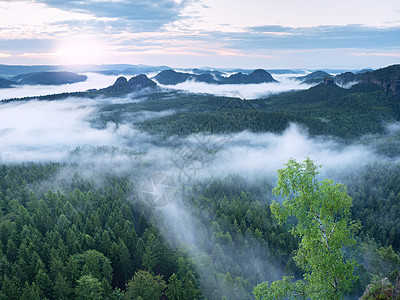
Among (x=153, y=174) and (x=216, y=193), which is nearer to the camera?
(x=216, y=193)

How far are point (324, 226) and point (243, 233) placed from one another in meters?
79.6

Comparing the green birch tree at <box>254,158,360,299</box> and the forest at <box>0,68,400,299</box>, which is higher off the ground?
the green birch tree at <box>254,158,360,299</box>

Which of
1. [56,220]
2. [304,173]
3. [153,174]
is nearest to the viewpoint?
[304,173]

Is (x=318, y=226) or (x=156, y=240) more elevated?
(x=318, y=226)

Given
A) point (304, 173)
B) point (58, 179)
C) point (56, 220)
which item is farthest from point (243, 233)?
point (58, 179)

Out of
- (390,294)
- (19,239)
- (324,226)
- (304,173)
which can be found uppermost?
(304,173)

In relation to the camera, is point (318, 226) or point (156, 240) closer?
point (318, 226)

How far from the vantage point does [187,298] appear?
198 feet

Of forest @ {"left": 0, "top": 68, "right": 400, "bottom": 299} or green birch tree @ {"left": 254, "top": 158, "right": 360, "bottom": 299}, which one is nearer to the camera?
green birch tree @ {"left": 254, "top": 158, "right": 360, "bottom": 299}

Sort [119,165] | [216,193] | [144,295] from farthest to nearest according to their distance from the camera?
[119,165] < [216,193] < [144,295]

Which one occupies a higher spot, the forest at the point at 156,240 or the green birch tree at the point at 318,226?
the green birch tree at the point at 318,226

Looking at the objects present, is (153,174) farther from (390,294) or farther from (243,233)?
(390,294)

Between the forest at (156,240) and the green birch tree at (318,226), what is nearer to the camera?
the green birch tree at (318,226)

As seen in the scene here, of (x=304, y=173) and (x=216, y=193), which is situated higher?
(x=304, y=173)
